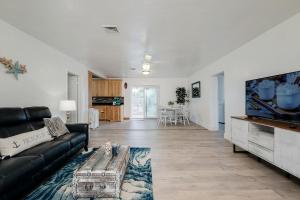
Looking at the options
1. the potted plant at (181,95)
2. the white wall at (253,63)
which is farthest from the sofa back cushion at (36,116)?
the potted plant at (181,95)

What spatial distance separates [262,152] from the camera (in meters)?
2.70

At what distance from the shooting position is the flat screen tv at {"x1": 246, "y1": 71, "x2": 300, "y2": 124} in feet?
7.98

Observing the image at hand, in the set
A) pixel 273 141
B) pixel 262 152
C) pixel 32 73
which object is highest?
pixel 32 73

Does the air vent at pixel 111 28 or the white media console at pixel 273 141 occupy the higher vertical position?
the air vent at pixel 111 28

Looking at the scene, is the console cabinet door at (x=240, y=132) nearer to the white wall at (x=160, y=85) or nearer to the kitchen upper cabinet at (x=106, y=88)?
the white wall at (x=160, y=85)

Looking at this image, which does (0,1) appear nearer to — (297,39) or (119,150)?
(119,150)

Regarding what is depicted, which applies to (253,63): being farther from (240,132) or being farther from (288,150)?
(288,150)

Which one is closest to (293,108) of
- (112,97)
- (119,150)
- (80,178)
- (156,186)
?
(156,186)

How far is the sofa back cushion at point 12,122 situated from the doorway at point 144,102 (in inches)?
280

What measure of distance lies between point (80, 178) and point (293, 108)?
118 inches

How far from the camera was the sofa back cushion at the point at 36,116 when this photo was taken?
9.61 feet

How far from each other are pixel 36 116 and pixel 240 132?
3.84 metres

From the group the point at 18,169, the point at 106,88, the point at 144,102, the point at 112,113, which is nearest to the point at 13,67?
the point at 18,169

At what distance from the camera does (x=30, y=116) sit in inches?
115
